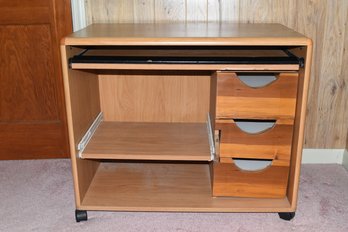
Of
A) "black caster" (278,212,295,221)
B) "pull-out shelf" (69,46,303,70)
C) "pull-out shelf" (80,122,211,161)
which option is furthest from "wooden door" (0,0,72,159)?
"black caster" (278,212,295,221)

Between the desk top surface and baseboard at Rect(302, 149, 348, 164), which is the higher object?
the desk top surface

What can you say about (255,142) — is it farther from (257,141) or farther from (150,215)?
(150,215)

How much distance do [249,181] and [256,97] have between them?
0.30m

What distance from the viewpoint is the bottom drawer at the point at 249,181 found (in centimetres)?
129

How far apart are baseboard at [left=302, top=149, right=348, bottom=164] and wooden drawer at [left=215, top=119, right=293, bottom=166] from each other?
51 cm

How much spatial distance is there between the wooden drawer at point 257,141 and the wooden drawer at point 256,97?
0.11 ft

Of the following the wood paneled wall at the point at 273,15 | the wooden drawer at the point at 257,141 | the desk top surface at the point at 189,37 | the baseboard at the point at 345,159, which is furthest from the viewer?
the baseboard at the point at 345,159

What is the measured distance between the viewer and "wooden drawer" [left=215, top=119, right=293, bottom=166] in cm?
124

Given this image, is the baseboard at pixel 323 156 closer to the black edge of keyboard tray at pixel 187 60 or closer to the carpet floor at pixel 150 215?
the carpet floor at pixel 150 215

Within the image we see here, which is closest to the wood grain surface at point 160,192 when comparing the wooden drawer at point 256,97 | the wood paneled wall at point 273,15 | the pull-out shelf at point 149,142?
the pull-out shelf at point 149,142

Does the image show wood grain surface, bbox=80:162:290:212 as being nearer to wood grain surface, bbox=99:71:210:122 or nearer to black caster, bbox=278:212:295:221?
black caster, bbox=278:212:295:221

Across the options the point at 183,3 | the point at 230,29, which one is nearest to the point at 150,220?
the point at 230,29

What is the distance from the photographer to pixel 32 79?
169cm

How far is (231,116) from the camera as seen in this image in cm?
123
